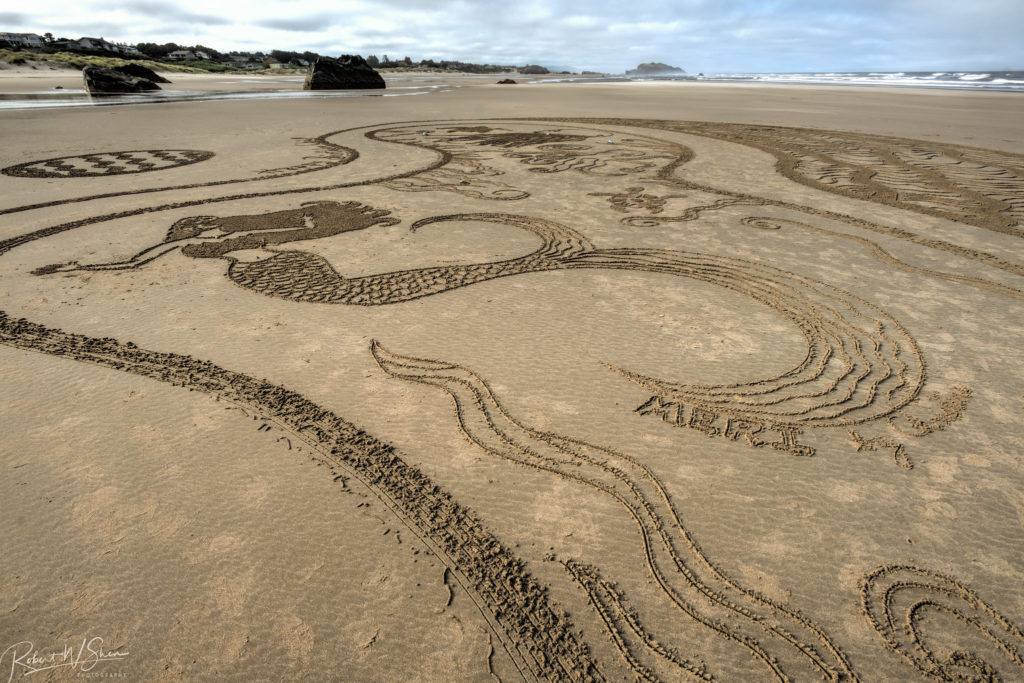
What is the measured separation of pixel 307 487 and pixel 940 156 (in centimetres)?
1304

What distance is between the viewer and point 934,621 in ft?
6.81

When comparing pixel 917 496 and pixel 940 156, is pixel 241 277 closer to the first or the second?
pixel 917 496

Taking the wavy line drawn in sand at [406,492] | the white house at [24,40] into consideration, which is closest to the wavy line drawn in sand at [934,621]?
the wavy line drawn in sand at [406,492]

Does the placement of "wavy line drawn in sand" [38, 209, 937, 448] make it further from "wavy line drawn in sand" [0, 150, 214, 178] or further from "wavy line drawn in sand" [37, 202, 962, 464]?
"wavy line drawn in sand" [0, 150, 214, 178]

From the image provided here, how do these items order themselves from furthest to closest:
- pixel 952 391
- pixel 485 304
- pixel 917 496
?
pixel 485 304
pixel 952 391
pixel 917 496

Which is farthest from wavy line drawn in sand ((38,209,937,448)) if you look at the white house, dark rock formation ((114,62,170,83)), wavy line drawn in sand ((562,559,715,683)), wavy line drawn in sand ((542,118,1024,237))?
the white house

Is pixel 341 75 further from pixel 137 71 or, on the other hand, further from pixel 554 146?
pixel 554 146

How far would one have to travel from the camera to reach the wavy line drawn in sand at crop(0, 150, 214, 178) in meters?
8.83

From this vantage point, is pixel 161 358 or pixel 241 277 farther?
pixel 241 277

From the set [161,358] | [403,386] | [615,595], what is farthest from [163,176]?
[615,595]

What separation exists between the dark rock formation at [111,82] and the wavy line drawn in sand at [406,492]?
26766 mm

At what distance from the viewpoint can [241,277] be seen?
4965 mm

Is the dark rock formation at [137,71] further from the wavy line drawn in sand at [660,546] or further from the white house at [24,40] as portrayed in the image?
the wavy line drawn in sand at [660,546]

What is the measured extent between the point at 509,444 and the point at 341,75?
32.0 m
